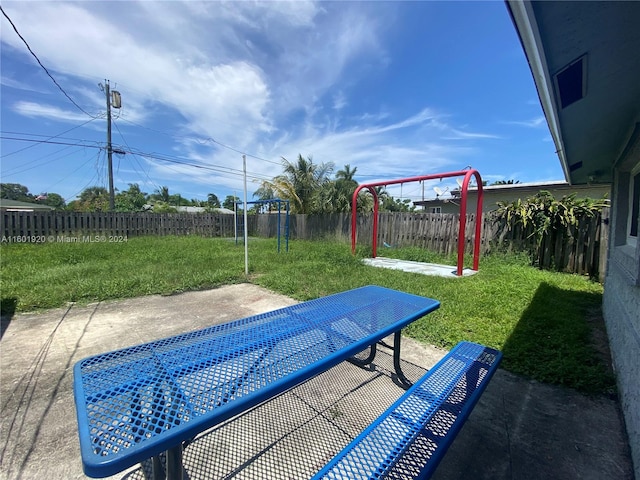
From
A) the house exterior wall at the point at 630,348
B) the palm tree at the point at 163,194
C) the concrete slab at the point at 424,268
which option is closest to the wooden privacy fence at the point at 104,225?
the concrete slab at the point at 424,268

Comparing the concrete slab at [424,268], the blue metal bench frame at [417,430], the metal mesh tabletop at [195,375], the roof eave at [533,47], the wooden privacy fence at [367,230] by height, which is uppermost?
the roof eave at [533,47]

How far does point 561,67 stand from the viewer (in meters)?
1.27

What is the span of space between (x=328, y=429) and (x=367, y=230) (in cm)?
877

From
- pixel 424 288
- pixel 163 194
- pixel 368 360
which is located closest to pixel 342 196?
pixel 424 288

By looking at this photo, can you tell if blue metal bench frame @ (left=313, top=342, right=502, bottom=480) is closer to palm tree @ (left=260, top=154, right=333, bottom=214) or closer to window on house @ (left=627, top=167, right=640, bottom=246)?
window on house @ (left=627, top=167, right=640, bottom=246)

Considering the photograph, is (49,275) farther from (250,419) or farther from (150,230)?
(150,230)

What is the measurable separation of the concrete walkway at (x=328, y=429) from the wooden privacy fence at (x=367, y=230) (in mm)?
5169

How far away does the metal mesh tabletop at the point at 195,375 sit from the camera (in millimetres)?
863

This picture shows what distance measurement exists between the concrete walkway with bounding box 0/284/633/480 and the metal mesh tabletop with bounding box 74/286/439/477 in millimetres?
596

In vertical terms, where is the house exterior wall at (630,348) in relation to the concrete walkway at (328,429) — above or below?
above

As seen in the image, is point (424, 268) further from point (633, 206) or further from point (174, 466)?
point (174, 466)

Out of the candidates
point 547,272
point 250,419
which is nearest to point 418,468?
point 250,419

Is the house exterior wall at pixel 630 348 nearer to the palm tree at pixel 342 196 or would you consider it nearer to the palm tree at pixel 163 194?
the palm tree at pixel 342 196

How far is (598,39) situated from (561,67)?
0.57ft
